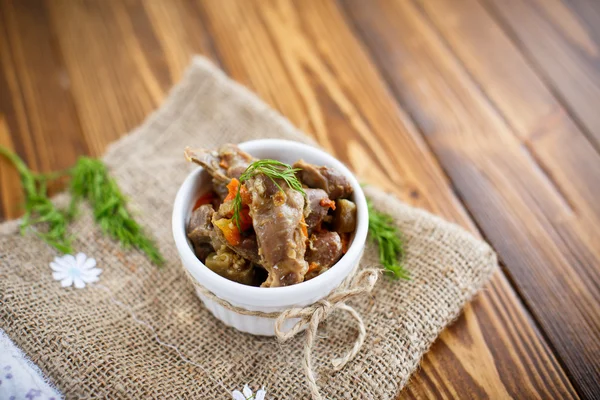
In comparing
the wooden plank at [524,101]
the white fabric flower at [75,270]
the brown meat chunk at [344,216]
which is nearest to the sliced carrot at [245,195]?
the brown meat chunk at [344,216]

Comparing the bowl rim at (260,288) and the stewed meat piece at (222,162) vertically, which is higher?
the stewed meat piece at (222,162)

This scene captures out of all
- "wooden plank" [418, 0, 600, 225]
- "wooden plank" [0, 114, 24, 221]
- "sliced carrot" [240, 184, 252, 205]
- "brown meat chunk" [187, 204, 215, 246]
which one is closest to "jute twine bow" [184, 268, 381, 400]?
"brown meat chunk" [187, 204, 215, 246]

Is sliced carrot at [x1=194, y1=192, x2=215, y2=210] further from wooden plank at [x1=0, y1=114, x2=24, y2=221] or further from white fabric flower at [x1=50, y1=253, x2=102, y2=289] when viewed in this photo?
wooden plank at [x1=0, y1=114, x2=24, y2=221]

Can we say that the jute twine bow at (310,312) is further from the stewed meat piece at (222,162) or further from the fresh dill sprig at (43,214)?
the fresh dill sprig at (43,214)

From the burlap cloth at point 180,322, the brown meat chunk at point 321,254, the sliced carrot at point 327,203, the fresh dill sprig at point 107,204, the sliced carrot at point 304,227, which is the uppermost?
the sliced carrot at point 327,203

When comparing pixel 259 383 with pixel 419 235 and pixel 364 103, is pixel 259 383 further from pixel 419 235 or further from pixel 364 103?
pixel 364 103
